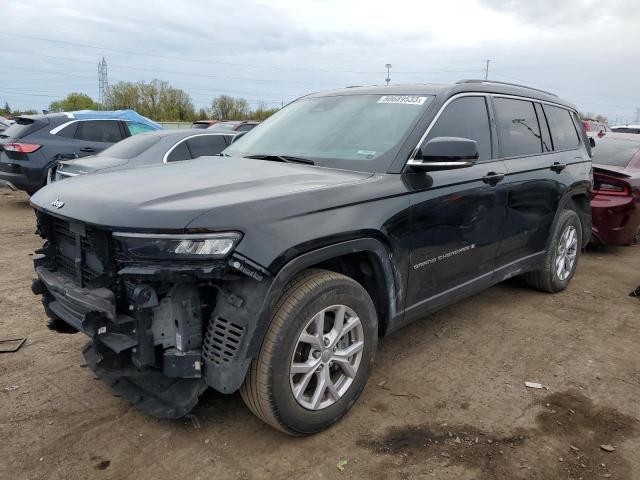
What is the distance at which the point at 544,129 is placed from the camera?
479 cm

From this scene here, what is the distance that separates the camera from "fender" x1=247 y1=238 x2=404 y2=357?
2.40 meters

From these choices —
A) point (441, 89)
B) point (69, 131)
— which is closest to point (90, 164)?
point (69, 131)

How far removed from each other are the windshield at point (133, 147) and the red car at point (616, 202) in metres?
5.91

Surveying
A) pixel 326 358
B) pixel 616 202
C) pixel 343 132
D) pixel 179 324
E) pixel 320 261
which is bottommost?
pixel 326 358

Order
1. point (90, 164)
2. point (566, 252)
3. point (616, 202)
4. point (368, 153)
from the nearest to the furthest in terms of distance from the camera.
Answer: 1. point (368, 153)
2. point (566, 252)
3. point (616, 202)
4. point (90, 164)

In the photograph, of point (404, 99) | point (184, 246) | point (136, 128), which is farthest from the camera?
point (136, 128)

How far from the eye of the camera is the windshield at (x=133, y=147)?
23.1 feet

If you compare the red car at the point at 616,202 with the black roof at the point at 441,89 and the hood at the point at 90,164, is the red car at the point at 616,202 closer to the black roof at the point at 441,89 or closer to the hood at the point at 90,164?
the black roof at the point at 441,89

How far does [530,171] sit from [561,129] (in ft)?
3.67

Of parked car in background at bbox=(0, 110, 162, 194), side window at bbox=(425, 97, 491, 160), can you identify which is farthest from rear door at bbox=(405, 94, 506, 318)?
parked car in background at bbox=(0, 110, 162, 194)

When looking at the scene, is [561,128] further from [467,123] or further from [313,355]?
[313,355]

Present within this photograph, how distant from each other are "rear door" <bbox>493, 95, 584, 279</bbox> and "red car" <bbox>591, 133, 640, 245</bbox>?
168cm

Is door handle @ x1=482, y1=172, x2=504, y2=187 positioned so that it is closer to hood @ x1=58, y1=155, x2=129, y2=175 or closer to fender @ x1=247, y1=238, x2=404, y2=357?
fender @ x1=247, y1=238, x2=404, y2=357

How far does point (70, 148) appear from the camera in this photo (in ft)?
31.0
